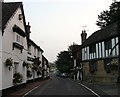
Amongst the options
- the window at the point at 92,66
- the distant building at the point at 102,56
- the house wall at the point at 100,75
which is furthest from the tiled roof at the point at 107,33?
the house wall at the point at 100,75

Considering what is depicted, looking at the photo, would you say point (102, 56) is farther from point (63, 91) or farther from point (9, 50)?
point (9, 50)

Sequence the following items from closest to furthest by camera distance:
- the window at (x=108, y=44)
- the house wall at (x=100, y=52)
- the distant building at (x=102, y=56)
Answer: the house wall at (x=100, y=52) < the distant building at (x=102, y=56) < the window at (x=108, y=44)

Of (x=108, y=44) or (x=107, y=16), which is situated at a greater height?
(x=107, y=16)

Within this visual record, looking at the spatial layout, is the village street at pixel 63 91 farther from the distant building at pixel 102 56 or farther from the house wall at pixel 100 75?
the house wall at pixel 100 75

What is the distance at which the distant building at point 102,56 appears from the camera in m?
33.9

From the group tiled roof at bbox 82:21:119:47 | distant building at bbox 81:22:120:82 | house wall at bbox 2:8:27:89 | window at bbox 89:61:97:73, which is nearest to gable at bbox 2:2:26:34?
house wall at bbox 2:8:27:89

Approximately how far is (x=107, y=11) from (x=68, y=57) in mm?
40075

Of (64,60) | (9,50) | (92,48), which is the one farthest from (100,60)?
(64,60)

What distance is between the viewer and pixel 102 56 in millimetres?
38062

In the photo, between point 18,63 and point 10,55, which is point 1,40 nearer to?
point 10,55

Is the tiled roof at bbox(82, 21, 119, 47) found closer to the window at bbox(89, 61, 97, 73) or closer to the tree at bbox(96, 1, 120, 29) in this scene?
the window at bbox(89, 61, 97, 73)

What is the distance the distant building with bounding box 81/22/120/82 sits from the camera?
33938mm

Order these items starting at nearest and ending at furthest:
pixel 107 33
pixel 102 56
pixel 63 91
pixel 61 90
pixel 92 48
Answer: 1. pixel 63 91
2. pixel 61 90
3. pixel 102 56
4. pixel 107 33
5. pixel 92 48

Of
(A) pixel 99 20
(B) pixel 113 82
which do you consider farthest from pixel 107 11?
(B) pixel 113 82
